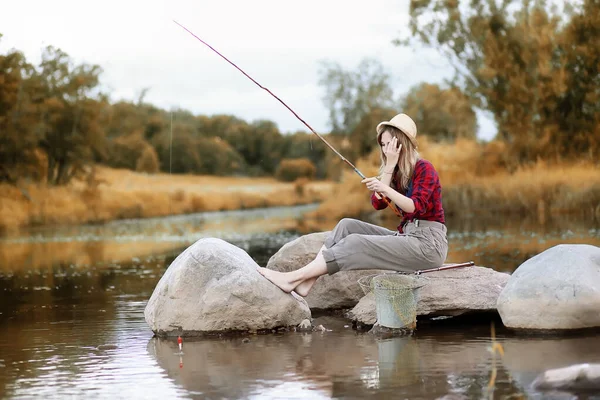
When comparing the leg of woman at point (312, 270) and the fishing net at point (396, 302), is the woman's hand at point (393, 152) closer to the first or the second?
the leg of woman at point (312, 270)

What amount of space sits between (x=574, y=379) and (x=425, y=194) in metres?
2.60

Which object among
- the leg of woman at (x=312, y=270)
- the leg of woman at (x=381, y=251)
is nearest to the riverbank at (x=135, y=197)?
the leg of woman at (x=312, y=270)

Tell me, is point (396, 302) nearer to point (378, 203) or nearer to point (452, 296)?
point (452, 296)

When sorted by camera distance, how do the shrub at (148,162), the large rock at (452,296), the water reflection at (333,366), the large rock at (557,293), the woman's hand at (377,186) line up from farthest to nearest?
the shrub at (148,162)
the large rock at (452,296)
the woman's hand at (377,186)
the large rock at (557,293)
the water reflection at (333,366)

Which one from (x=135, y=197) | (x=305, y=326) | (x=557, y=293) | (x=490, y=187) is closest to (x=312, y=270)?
(x=305, y=326)

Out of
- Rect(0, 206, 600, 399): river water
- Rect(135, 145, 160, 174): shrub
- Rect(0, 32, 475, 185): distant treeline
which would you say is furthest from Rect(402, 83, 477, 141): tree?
Rect(0, 206, 600, 399): river water

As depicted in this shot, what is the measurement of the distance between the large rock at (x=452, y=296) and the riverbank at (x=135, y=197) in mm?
16299

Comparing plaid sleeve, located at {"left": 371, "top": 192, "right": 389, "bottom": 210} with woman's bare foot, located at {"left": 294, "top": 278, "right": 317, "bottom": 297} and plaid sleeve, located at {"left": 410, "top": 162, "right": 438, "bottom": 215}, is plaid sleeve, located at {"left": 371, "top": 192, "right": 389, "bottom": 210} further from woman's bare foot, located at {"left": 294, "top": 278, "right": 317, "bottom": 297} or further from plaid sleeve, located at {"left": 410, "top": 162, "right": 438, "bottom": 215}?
woman's bare foot, located at {"left": 294, "top": 278, "right": 317, "bottom": 297}

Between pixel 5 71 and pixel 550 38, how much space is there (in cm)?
1592

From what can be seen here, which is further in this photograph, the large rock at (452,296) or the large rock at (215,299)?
the large rock at (452,296)

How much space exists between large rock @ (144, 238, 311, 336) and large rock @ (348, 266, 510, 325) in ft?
2.28

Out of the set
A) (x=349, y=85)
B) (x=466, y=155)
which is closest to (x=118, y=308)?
(x=466, y=155)

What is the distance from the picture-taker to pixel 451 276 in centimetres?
800

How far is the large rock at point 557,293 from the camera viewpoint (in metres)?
7.16
